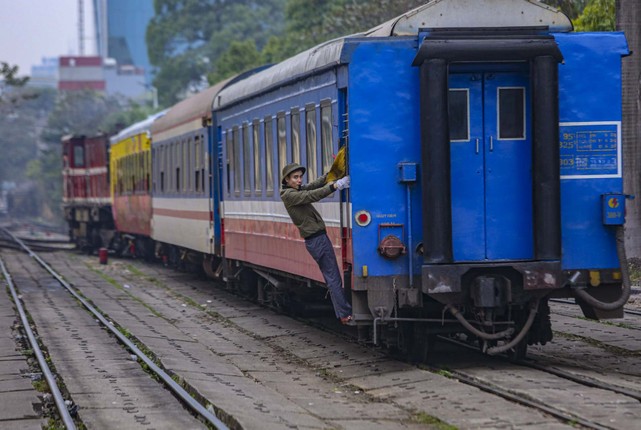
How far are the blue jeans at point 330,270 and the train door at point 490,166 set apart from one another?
4.10 feet

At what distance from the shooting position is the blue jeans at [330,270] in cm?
1278

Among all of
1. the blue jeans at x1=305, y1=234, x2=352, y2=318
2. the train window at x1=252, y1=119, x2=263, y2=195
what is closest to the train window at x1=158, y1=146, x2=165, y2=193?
the train window at x1=252, y1=119, x2=263, y2=195

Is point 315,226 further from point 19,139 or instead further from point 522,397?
point 19,139

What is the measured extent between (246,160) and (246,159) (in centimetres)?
2

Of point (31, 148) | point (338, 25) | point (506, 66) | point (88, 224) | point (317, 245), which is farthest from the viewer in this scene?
point (31, 148)

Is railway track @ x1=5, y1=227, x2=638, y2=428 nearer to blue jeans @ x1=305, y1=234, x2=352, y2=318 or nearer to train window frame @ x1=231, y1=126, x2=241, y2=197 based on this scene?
blue jeans @ x1=305, y1=234, x2=352, y2=318

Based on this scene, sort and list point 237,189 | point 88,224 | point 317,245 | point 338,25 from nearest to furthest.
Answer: point 317,245 → point 237,189 → point 88,224 → point 338,25

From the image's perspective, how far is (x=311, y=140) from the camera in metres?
14.3

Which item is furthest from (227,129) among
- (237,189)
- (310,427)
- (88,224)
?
(88,224)

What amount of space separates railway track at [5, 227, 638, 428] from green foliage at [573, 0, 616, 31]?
10.0m

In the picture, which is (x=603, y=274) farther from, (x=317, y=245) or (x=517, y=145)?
(x=317, y=245)

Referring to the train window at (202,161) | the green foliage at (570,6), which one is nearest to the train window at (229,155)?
the train window at (202,161)

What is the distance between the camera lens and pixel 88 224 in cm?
4431

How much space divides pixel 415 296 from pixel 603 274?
1.78 meters
